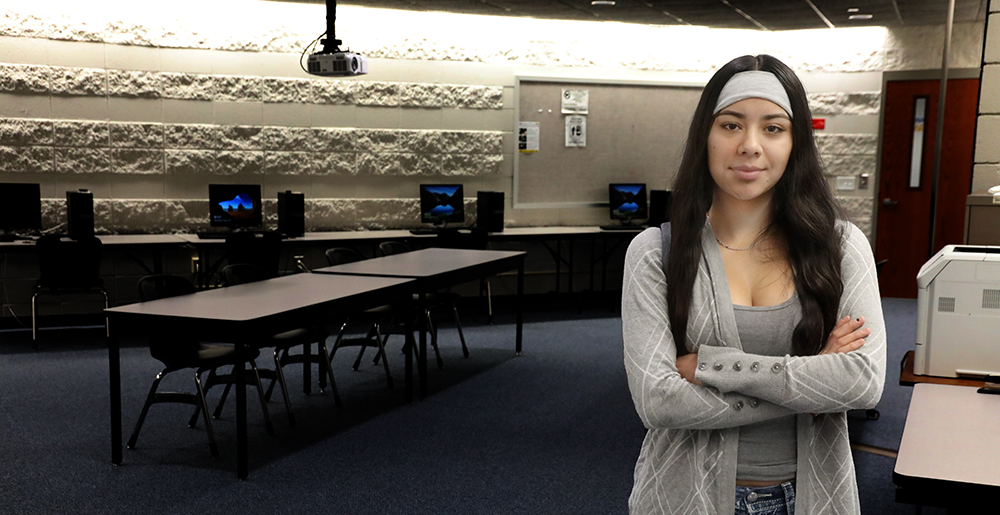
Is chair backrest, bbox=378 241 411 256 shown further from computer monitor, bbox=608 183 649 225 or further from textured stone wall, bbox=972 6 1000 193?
textured stone wall, bbox=972 6 1000 193

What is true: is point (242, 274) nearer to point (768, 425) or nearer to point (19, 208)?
point (19, 208)

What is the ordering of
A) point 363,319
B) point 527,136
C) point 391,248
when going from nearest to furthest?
point 363,319 < point 391,248 < point 527,136

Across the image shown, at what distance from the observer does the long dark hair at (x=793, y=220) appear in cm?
117

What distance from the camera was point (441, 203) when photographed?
7.27m

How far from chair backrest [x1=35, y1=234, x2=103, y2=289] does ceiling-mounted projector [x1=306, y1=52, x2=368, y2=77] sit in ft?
6.66

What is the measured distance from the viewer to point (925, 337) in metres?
2.64

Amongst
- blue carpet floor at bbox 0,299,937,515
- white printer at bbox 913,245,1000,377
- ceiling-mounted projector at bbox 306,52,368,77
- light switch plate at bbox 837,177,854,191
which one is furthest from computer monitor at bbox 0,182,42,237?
light switch plate at bbox 837,177,854,191

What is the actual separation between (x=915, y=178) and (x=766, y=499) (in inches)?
310

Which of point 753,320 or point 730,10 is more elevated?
point 730,10

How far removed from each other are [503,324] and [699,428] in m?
5.72

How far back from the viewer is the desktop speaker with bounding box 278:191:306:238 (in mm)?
6516

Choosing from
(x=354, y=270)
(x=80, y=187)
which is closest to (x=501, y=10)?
(x=354, y=270)

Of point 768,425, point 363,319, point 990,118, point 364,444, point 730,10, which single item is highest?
point 730,10

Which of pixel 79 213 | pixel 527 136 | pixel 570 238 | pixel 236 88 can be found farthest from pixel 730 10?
pixel 79 213
